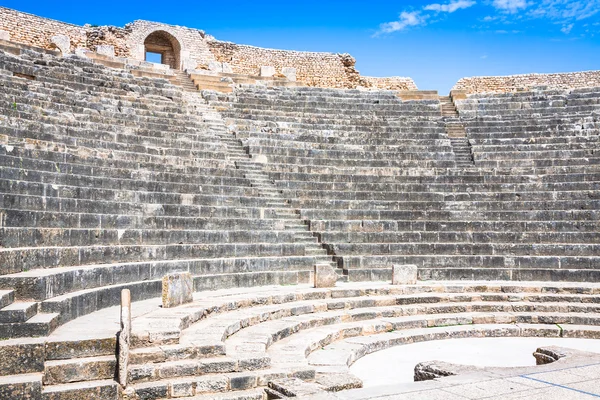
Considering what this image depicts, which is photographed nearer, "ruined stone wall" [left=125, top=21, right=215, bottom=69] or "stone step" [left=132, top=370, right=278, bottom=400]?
"stone step" [left=132, top=370, right=278, bottom=400]

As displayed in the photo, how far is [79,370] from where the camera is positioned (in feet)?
14.8

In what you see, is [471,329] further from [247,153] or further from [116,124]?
[116,124]

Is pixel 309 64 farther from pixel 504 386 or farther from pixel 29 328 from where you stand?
pixel 504 386

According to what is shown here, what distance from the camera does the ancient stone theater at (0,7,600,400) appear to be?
4801mm

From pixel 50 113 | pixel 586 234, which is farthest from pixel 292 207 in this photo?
pixel 586 234

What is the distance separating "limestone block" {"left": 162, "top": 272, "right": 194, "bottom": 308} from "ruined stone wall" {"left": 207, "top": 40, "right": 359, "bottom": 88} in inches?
718

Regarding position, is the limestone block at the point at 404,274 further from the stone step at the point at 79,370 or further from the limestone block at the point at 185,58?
the limestone block at the point at 185,58

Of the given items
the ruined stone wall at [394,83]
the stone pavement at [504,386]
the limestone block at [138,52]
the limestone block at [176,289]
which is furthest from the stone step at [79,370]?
the ruined stone wall at [394,83]

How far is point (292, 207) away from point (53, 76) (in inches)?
270

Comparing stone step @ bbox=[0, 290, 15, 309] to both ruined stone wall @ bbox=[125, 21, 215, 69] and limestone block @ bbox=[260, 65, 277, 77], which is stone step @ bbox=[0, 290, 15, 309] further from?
ruined stone wall @ bbox=[125, 21, 215, 69]

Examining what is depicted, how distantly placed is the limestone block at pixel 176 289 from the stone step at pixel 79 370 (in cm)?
211

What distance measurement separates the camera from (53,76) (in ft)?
44.5

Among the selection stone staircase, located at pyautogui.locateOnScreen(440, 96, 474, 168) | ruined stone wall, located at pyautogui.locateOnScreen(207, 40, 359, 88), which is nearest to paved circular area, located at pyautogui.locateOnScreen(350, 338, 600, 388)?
stone staircase, located at pyautogui.locateOnScreen(440, 96, 474, 168)

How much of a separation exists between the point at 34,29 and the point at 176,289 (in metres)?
16.8
